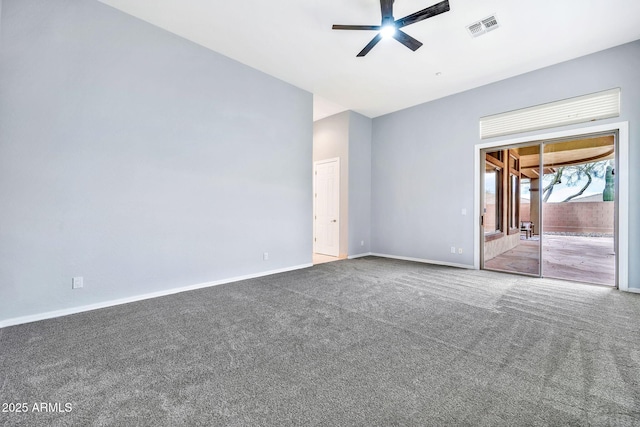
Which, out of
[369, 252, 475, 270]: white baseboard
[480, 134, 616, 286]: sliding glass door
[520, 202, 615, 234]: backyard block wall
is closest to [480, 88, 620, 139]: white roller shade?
[480, 134, 616, 286]: sliding glass door

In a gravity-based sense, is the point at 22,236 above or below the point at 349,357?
above

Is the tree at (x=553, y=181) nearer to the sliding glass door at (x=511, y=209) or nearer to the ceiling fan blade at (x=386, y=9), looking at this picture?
the sliding glass door at (x=511, y=209)

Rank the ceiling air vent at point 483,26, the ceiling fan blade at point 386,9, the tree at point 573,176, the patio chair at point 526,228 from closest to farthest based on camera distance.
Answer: the ceiling fan blade at point 386,9, the ceiling air vent at point 483,26, the tree at point 573,176, the patio chair at point 526,228

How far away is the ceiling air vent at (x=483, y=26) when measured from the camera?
10.5 feet

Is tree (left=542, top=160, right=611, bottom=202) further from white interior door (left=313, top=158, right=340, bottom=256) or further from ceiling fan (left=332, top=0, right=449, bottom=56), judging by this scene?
white interior door (left=313, top=158, right=340, bottom=256)

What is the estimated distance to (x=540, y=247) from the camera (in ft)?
14.7

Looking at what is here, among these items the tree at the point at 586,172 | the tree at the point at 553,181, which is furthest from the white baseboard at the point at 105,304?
the tree at the point at 586,172

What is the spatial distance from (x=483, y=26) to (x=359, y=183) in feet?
12.0

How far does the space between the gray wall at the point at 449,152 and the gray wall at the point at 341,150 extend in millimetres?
861

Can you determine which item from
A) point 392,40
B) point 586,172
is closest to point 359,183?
point 392,40

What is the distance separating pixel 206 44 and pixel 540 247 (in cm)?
604

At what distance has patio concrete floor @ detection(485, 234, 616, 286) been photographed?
4.46 metres

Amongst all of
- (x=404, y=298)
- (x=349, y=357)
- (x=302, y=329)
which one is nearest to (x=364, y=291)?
(x=404, y=298)

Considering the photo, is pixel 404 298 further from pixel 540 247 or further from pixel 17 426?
pixel 17 426
